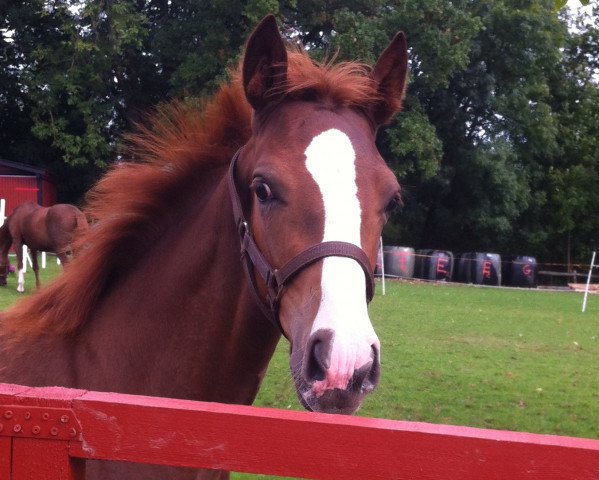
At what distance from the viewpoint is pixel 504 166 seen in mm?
26844

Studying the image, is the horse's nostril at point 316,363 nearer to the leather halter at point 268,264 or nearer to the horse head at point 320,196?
the horse head at point 320,196

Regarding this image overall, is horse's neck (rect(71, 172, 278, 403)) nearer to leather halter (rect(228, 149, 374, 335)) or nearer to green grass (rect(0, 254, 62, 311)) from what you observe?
leather halter (rect(228, 149, 374, 335))

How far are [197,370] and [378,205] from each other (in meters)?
0.85

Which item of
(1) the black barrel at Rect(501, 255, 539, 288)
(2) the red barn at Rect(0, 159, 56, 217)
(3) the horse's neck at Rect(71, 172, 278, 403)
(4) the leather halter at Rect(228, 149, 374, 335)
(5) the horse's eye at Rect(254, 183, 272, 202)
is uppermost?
(5) the horse's eye at Rect(254, 183, 272, 202)

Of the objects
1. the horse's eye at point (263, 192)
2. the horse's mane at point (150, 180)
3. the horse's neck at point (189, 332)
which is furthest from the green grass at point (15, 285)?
the horse's eye at point (263, 192)

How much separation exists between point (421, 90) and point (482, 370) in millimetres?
19173

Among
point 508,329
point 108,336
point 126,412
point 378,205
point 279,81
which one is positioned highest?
point 279,81

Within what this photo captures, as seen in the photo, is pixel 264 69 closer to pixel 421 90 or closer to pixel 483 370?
pixel 483 370

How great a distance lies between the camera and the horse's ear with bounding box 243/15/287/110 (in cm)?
222

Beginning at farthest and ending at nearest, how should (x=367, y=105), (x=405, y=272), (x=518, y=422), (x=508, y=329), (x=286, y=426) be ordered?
(x=405, y=272), (x=508, y=329), (x=518, y=422), (x=367, y=105), (x=286, y=426)

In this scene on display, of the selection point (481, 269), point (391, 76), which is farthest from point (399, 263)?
point (391, 76)

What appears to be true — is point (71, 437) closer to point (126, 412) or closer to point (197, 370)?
point (126, 412)

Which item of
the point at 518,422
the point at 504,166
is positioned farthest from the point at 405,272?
the point at 518,422

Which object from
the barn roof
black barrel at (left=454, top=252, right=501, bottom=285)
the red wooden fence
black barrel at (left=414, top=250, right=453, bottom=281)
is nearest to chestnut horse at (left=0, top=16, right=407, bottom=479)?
the red wooden fence
